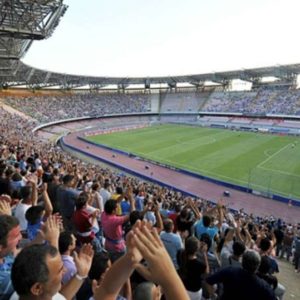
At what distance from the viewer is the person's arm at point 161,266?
1.83 metres

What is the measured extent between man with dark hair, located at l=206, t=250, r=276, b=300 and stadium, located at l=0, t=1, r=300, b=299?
59 cm

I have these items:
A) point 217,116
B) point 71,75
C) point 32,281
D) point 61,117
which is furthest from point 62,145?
point 32,281

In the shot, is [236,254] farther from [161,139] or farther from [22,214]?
[161,139]

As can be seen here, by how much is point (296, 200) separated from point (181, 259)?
21.7 metres

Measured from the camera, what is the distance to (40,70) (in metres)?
58.3

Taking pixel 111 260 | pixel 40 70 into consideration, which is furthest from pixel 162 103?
pixel 111 260

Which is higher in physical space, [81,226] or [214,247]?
[81,226]

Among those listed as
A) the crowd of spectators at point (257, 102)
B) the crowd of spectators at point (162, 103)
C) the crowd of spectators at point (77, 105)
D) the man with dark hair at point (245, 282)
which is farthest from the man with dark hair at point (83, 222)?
the crowd of spectators at point (257, 102)

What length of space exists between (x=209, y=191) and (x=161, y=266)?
25368mm

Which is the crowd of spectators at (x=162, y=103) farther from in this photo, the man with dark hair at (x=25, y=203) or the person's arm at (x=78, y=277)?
the person's arm at (x=78, y=277)

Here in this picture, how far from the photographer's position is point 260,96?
7156 centimetres

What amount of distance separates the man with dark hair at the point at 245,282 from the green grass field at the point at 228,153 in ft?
75.4

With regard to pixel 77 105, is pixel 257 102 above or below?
above

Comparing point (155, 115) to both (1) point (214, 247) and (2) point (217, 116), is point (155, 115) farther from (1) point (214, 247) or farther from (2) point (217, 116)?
(1) point (214, 247)
